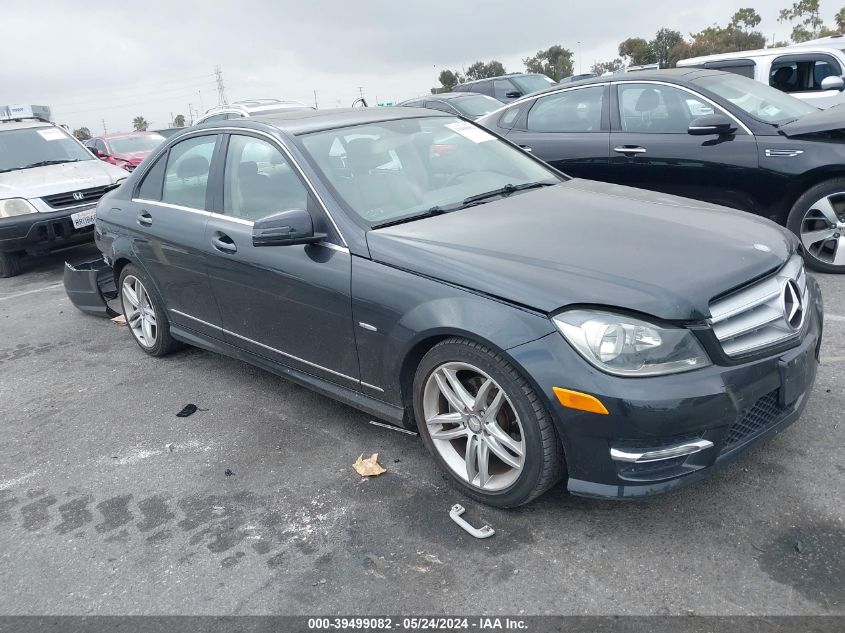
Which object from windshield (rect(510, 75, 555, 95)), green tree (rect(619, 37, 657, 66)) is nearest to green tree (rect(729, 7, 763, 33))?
green tree (rect(619, 37, 657, 66))

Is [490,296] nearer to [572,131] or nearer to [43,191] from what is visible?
[572,131]

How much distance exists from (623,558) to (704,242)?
1.29 m

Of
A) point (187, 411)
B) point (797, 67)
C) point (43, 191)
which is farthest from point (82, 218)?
point (797, 67)

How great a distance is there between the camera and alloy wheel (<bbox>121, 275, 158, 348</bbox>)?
4.97m

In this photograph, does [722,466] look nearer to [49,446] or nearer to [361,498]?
[361,498]

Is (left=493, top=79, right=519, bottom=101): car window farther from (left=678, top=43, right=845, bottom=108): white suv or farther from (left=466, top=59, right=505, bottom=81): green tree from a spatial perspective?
(left=466, top=59, right=505, bottom=81): green tree

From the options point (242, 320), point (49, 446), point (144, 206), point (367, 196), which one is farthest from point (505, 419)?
point (144, 206)

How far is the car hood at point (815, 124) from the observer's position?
523 centimetres

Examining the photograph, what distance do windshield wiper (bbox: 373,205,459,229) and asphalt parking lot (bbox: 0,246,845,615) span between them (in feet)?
3.64

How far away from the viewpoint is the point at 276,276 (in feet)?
11.7

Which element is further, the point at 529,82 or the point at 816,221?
the point at 529,82

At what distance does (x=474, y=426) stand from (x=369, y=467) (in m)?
0.72

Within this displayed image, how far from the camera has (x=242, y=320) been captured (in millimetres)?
3955

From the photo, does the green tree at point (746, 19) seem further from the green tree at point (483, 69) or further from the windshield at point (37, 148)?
the windshield at point (37, 148)
